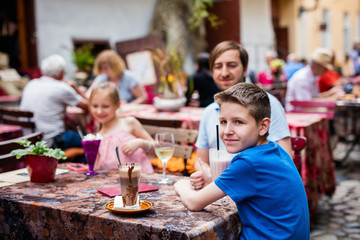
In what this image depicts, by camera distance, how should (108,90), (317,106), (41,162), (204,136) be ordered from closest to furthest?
(41,162) → (204,136) → (108,90) → (317,106)

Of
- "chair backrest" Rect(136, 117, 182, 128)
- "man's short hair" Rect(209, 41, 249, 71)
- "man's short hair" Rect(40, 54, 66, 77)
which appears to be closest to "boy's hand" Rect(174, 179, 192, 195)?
"man's short hair" Rect(209, 41, 249, 71)

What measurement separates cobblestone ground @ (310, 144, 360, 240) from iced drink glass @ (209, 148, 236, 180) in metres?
1.97

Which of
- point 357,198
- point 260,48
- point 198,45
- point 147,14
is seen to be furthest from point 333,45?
point 357,198

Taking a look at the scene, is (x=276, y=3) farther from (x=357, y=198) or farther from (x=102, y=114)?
(x=102, y=114)

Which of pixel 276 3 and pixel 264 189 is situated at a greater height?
pixel 276 3

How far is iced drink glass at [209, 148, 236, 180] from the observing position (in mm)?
1918

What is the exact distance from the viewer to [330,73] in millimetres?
6285

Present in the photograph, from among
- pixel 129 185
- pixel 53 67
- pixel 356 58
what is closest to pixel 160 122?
pixel 53 67

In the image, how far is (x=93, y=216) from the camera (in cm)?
164

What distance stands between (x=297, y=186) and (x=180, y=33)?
29.2 feet

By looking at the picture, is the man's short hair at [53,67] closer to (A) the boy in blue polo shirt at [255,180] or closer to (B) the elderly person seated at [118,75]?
(B) the elderly person seated at [118,75]

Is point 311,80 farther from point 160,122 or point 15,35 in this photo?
point 15,35

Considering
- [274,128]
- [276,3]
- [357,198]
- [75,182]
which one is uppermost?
[276,3]

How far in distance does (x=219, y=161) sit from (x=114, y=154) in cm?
103
